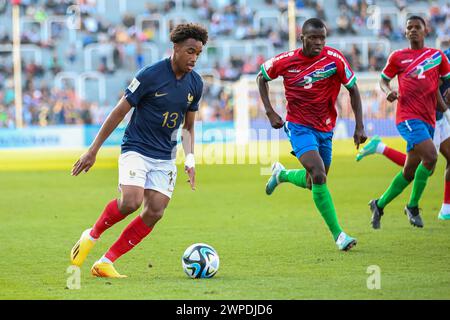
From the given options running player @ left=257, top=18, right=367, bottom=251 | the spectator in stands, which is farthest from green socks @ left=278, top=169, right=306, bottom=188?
the spectator in stands

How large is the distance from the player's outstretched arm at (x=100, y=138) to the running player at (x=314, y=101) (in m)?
2.38

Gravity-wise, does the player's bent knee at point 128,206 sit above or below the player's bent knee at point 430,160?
below

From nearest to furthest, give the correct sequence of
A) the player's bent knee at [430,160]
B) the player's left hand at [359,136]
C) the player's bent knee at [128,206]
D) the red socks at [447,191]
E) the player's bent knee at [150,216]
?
1. the player's bent knee at [128,206]
2. the player's bent knee at [150,216]
3. the player's left hand at [359,136]
4. the player's bent knee at [430,160]
5. the red socks at [447,191]

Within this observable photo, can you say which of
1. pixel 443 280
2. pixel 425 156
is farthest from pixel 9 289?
pixel 425 156

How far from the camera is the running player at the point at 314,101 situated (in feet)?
32.4

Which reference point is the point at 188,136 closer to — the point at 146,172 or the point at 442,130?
the point at 146,172

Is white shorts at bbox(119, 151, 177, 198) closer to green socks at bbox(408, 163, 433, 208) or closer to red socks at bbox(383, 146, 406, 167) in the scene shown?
green socks at bbox(408, 163, 433, 208)

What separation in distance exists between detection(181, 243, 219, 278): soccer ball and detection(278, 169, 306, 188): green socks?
9.86 ft

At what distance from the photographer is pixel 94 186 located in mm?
19531

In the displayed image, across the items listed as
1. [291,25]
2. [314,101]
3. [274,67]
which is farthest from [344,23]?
[314,101]

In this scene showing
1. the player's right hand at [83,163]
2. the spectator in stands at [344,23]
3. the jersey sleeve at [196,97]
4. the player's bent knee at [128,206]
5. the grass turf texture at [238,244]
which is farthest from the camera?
the spectator in stands at [344,23]

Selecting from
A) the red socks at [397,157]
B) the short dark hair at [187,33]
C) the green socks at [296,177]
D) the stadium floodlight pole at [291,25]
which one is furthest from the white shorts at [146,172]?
the stadium floodlight pole at [291,25]

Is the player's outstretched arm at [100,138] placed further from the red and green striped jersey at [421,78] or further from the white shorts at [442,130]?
the white shorts at [442,130]

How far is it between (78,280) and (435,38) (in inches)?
1530
